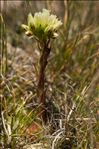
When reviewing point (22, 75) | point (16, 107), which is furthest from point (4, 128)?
point (22, 75)

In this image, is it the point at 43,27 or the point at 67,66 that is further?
the point at 67,66

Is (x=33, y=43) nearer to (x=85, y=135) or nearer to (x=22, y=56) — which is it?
(x=22, y=56)

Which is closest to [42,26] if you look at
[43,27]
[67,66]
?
[43,27]

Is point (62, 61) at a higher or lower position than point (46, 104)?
higher

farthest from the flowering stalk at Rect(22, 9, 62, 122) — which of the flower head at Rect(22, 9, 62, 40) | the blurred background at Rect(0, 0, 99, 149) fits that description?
the blurred background at Rect(0, 0, 99, 149)

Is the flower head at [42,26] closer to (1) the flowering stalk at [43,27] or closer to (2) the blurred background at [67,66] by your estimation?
(1) the flowering stalk at [43,27]

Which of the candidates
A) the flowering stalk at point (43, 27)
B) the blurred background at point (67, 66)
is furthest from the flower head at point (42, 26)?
the blurred background at point (67, 66)

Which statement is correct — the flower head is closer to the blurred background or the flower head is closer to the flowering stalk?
the flowering stalk

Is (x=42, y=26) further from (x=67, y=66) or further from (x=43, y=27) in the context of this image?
(x=67, y=66)
